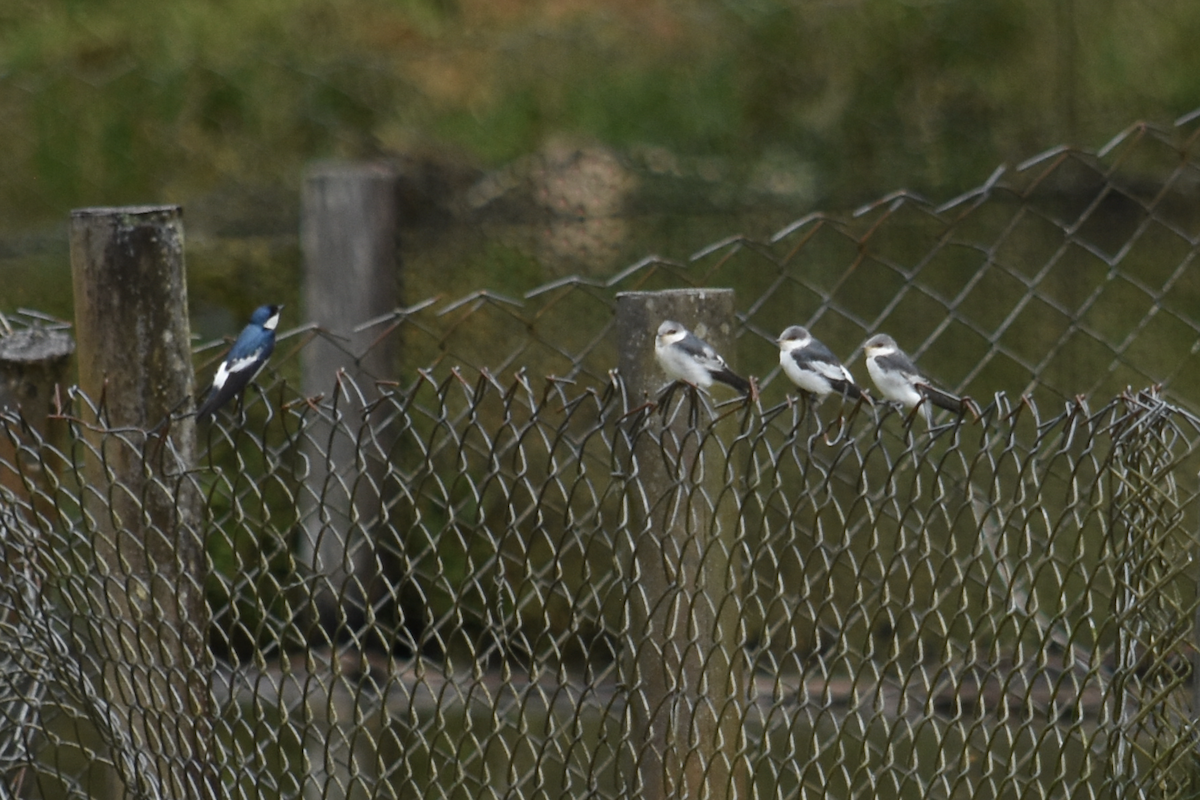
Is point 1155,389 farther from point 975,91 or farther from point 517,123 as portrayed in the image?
point 517,123

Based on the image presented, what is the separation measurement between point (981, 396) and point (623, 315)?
149cm

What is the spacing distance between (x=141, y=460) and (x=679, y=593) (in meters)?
0.80

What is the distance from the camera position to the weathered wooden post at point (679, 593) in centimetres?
183

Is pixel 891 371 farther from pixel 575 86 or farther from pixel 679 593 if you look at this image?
pixel 575 86

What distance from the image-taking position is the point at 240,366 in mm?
2209

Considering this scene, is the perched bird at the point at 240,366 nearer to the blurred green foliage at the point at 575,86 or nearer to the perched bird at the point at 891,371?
the perched bird at the point at 891,371

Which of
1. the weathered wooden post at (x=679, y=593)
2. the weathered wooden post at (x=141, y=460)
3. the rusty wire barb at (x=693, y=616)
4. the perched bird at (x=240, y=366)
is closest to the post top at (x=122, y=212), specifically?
the weathered wooden post at (x=141, y=460)

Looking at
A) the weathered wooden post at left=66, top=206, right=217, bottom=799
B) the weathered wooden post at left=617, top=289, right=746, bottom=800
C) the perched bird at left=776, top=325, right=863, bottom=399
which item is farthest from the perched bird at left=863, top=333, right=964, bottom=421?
the weathered wooden post at left=66, top=206, right=217, bottom=799

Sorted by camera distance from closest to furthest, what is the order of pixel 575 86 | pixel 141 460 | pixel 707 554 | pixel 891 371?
pixel 707 554, pixel 141 460, pixel 891 371, pixel 575 86

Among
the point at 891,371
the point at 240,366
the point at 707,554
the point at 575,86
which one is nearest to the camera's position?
the point at 707,554

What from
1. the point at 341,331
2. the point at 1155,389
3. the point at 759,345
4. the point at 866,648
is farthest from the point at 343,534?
the point at 1155,389

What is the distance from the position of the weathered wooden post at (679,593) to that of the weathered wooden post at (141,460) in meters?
0.63

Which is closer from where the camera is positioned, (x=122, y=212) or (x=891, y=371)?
(x=122, y=212)

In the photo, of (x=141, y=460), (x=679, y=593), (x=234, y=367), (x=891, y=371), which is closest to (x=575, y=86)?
(x=891, y=371)
